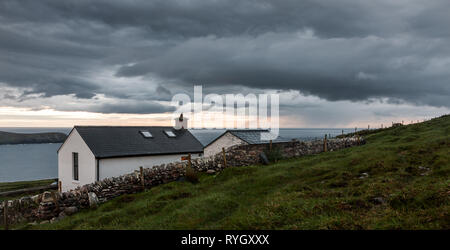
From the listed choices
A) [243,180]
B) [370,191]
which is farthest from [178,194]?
[370,191]

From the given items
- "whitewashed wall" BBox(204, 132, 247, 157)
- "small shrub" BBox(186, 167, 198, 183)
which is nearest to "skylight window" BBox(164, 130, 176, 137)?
"whitewashed wall" BBox(204, 132, 247, 157)

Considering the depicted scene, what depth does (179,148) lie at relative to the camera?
2870cm

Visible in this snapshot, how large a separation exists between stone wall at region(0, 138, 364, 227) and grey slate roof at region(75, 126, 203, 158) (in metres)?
7.48

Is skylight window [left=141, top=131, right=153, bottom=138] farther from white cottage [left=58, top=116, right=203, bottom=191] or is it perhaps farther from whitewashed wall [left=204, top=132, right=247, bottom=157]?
whitewashed wall [left=204, top=132, right=247, bottom=157]

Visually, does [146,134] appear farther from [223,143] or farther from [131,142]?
[223,143]

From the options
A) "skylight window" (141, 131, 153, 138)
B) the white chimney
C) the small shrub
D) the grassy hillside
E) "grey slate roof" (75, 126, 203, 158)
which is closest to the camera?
the grassy hillside

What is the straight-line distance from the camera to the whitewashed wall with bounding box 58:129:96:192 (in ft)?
75.2

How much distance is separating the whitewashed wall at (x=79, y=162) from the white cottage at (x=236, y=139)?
36.6 ft

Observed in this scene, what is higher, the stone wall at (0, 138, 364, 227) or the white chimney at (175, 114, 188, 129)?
the white chimney at (175, 114, 188, 129)

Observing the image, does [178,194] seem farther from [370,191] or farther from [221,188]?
[370,191]

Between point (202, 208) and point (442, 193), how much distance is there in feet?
24.0

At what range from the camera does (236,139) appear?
2506 centimetres

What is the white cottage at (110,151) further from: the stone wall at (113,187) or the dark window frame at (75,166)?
the stone wall at (113,187)

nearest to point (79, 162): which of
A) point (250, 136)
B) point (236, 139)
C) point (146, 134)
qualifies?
point (146, 134)
